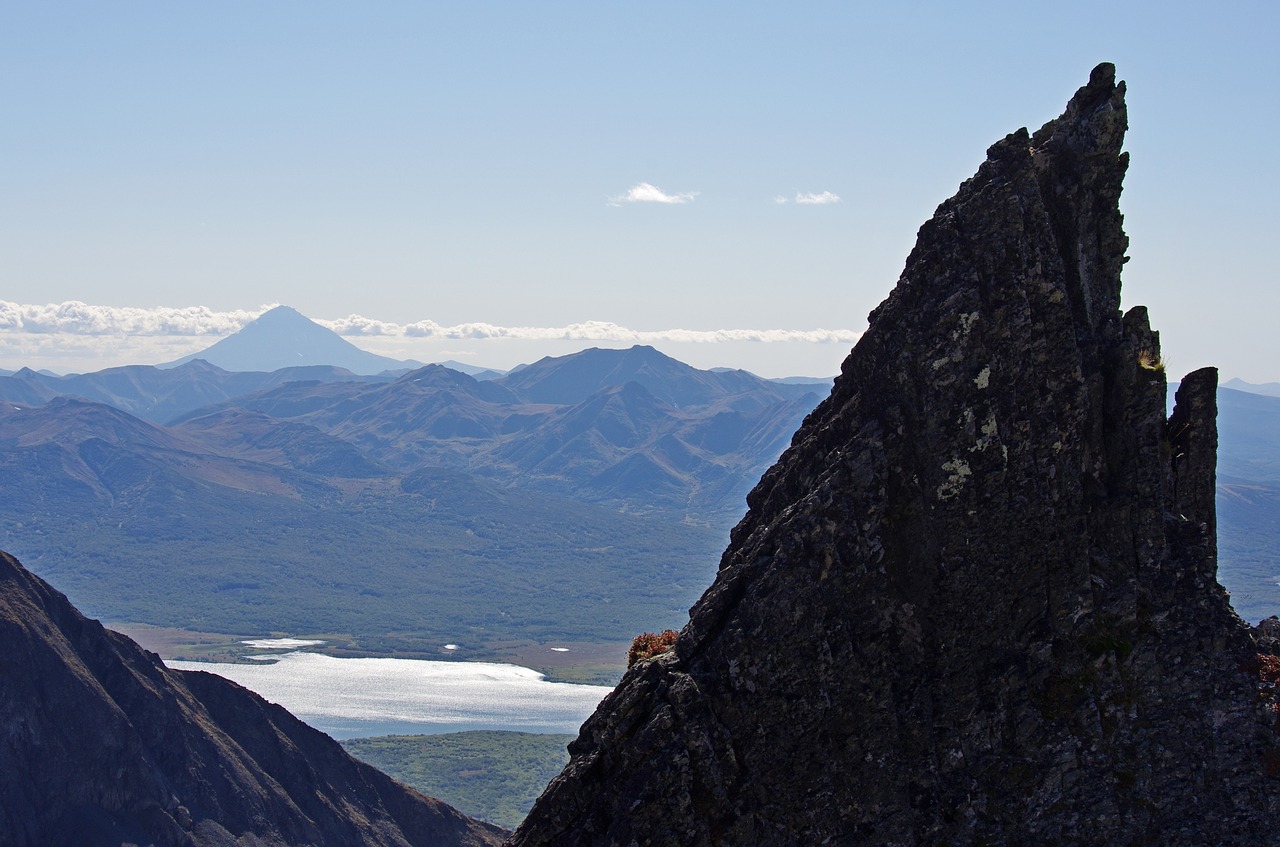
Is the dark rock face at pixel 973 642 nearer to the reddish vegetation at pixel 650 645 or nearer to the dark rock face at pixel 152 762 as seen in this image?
the reddish vegetation at pixel 650 645

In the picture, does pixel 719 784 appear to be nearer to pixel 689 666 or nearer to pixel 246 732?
pixel 689 666

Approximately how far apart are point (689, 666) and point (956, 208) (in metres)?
12.1

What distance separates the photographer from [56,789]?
12312cm

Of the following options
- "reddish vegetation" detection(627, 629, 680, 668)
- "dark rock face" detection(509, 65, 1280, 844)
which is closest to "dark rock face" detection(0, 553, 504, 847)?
"reddish vegetation" detection(627, 629, 680, 668)

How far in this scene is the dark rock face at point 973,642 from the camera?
27.2m

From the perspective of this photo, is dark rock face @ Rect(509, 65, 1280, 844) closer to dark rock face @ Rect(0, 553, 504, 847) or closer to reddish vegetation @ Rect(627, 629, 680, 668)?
reddish vegetation @ Rect(627, 629, 680, 668)

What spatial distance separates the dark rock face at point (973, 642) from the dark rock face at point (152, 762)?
10921 centimetres

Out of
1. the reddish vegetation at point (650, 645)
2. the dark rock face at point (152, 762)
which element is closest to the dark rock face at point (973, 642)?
the reddish vegetation at point (650, 645)

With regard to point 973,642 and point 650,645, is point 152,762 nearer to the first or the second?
point 650,645

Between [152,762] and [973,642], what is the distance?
121 metres

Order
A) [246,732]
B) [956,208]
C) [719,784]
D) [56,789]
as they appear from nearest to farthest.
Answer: [719,784] < [956,208] < [56,789] < [246,732]

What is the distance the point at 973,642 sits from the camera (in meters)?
27.8

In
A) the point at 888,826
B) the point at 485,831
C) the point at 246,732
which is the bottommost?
the point at 485,831

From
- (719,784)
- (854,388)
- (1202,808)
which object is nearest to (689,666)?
(719,784)
